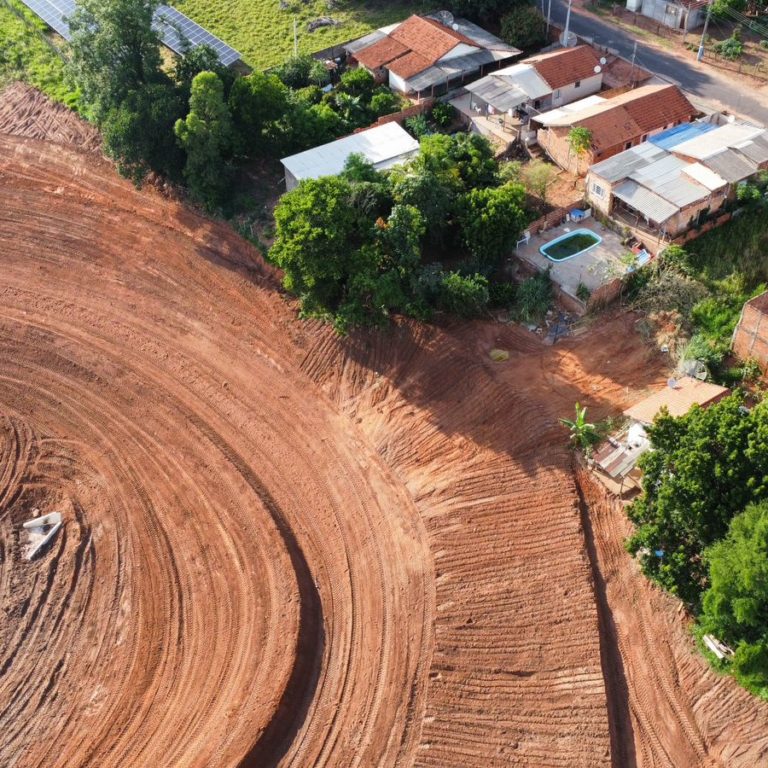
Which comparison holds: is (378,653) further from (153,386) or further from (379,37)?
(379,37)

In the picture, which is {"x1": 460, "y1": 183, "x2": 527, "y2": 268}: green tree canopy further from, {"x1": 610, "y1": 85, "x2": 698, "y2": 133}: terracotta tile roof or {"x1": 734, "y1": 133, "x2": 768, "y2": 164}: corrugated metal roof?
{"x1": 734, "y1": 133, "x2": 768, "y2": 164}: corrugated metal roof

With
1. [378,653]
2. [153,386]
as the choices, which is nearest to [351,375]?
[153,386]

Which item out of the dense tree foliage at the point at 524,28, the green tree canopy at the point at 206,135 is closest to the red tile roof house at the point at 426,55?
the dense tree foliage at the point at 524,28

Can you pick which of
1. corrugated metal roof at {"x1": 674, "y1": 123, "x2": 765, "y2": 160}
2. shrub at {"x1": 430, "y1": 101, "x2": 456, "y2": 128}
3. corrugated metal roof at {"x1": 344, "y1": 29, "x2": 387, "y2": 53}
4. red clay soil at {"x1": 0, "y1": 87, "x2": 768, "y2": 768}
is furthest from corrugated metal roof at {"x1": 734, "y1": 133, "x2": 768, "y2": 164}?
corrugated metal roof at {"x1": 344, "y1": 29, "x2": 387, "y2": 53}

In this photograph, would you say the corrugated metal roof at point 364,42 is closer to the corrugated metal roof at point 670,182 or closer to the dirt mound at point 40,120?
the dirt mound at point 40,120

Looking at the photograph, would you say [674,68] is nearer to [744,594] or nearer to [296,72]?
[296,72]

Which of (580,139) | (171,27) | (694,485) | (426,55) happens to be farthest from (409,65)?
(694,485)
